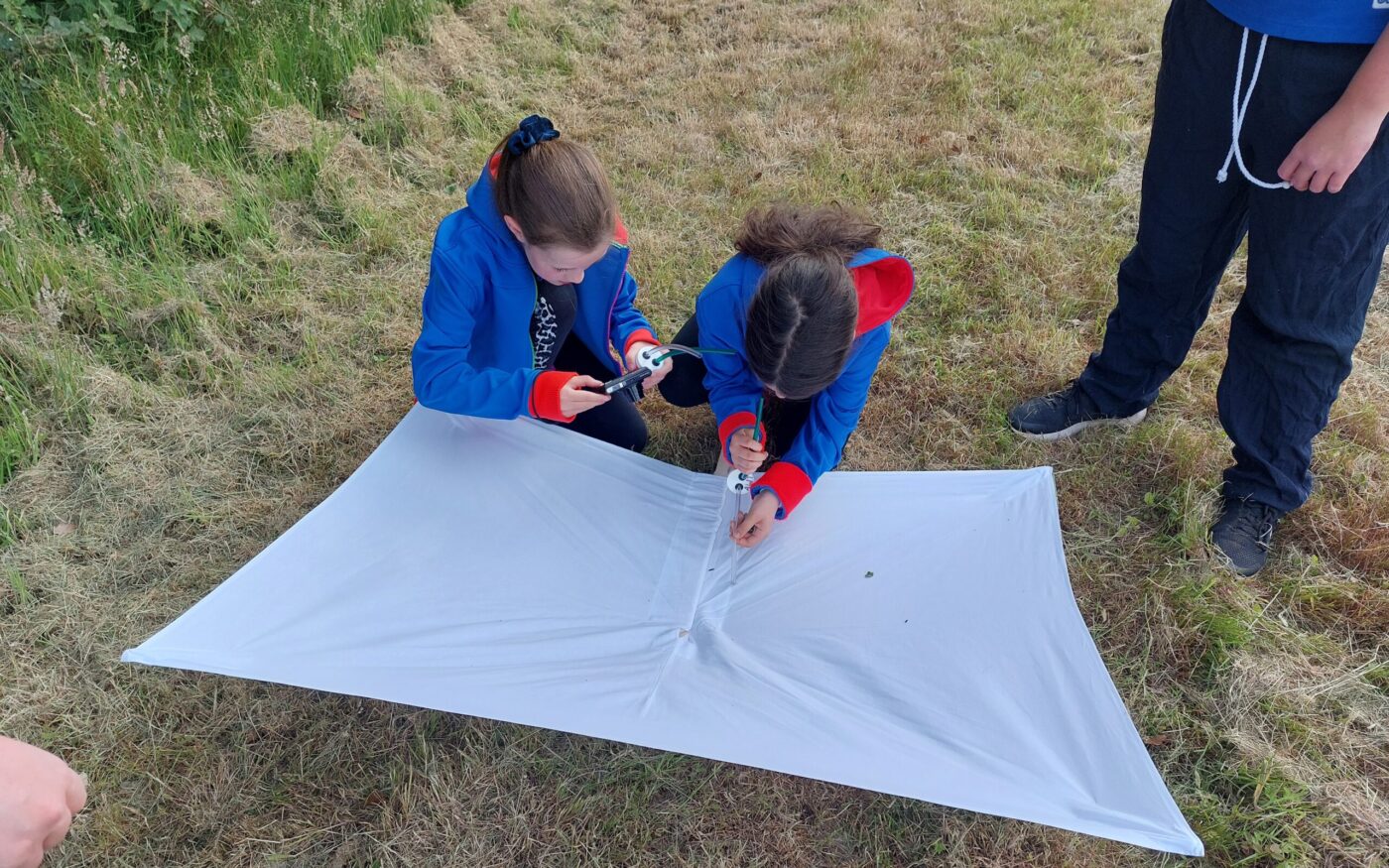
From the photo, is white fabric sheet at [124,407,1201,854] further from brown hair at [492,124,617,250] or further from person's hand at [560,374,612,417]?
brown hair at [492,124,617,250]

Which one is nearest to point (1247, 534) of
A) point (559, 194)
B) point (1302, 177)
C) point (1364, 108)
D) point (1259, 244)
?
point (1259, 244)

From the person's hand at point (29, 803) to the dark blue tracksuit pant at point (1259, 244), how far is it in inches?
82.7

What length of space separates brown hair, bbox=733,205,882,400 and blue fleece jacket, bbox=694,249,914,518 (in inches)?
3.4

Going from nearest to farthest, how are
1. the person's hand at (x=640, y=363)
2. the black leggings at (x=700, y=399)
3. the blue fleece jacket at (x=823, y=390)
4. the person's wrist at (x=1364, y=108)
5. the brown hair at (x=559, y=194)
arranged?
the person's wrist at (x=1364, y=108)
the brown hair at (x=559, y=194)
the blue fleece jacket at (x=823, y=390)
the person's hand at (x=640, y=363)
the black leggings at (x=700, y=399)

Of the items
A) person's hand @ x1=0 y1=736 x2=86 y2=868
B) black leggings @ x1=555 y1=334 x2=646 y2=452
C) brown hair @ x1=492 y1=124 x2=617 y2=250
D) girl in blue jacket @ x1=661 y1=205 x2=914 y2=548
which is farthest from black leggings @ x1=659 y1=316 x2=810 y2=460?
person's hand @ x1=0 y1=736 x2=86 y2=868

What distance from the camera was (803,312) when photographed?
1.46 meters

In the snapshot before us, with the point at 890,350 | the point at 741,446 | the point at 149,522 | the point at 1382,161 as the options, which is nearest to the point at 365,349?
the point at 149,522

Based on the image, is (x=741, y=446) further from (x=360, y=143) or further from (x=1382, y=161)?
(x=360, y=143)

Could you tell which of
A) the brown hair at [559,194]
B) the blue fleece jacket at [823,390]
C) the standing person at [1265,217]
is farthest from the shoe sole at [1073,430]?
the brown hair at [559,194]

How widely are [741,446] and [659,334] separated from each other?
0.97 metres

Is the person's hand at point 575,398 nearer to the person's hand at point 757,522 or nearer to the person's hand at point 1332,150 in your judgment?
the person's hand at point 757,522

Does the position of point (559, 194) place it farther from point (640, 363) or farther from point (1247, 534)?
point (1247, 534)

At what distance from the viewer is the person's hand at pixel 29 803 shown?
924 mm

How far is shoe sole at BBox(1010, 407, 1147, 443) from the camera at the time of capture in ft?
7.52
